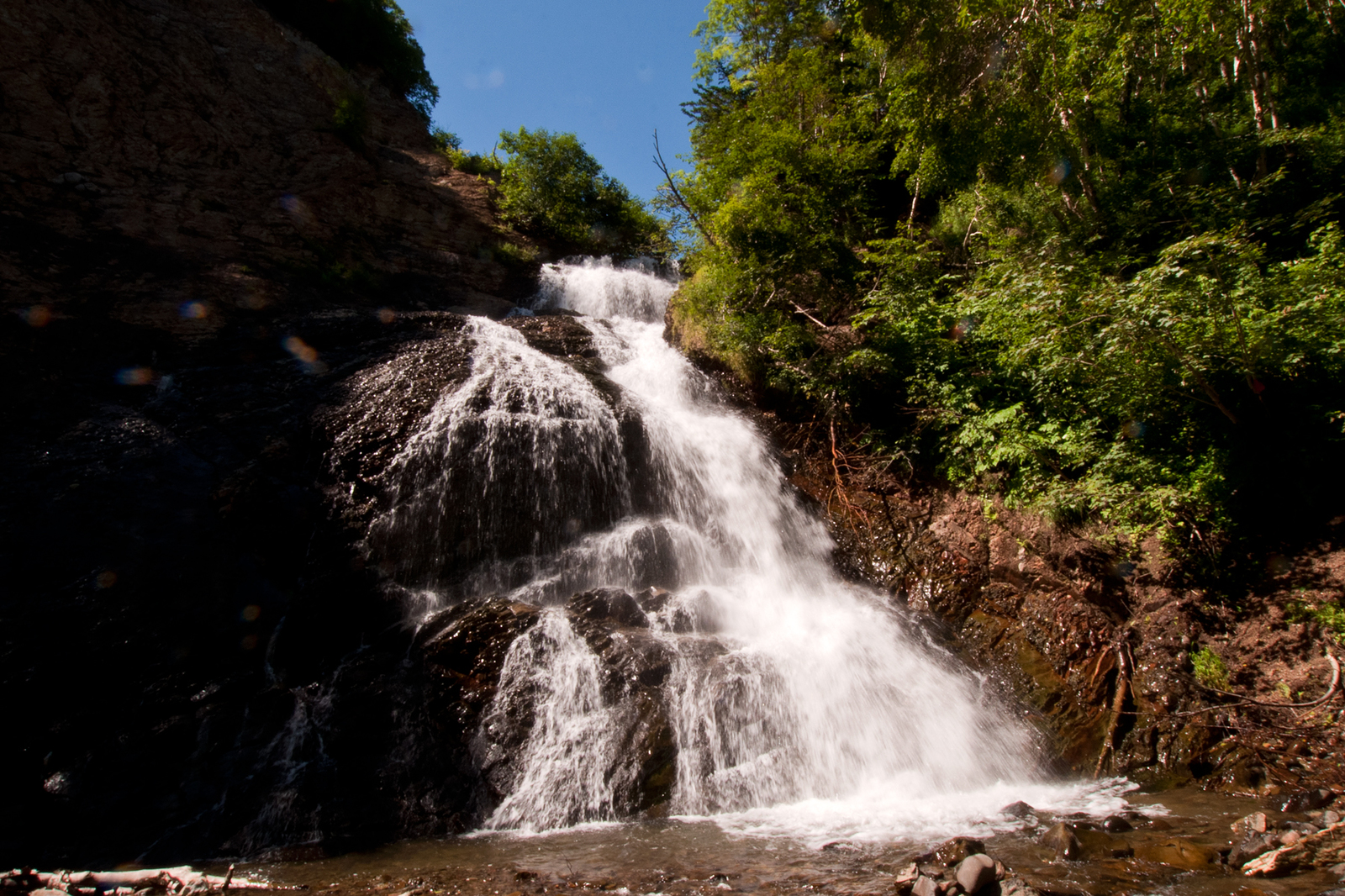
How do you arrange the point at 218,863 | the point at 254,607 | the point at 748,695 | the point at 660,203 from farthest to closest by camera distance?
1. the point at 660,203
2. the point at 254,607
3. the point at 748,695
4. the point at 218,863

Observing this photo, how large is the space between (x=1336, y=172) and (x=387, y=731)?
13.4m

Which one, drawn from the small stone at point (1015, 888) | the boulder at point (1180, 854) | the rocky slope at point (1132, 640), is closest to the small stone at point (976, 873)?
the small stone at point (1015, 888)

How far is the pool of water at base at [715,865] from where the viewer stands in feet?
11.0

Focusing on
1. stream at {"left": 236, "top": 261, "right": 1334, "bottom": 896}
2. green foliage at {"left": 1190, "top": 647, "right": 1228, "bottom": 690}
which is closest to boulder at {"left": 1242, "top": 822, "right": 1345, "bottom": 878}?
stream at {"left": 236, "top": 261, "right": 1334, "bottom": 896}

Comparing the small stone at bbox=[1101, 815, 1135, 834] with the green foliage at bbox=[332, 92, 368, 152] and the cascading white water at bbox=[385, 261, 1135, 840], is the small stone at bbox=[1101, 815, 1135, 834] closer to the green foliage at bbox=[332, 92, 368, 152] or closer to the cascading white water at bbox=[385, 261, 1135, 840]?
the cascading white water at bbox=[385, 261, 1135, 840]

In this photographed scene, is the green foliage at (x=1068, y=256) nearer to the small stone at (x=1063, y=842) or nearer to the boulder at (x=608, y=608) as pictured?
the small stone at (x=1063, y=842)

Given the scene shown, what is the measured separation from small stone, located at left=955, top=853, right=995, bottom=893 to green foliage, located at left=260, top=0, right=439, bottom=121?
28.4 metres

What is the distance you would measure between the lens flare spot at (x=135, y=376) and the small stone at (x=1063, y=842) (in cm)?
1144

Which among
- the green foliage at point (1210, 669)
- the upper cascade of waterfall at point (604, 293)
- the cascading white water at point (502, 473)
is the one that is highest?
the upper cascade of waterfall at point (604, 293)

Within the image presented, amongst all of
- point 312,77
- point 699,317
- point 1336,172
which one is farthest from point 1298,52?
point 312,77

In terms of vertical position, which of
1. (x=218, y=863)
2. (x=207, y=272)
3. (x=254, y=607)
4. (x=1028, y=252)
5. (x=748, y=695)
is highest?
(x=207, y=272)

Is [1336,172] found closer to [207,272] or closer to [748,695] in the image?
[748,695]

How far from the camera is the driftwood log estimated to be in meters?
3.19

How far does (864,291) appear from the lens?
1146 cm
